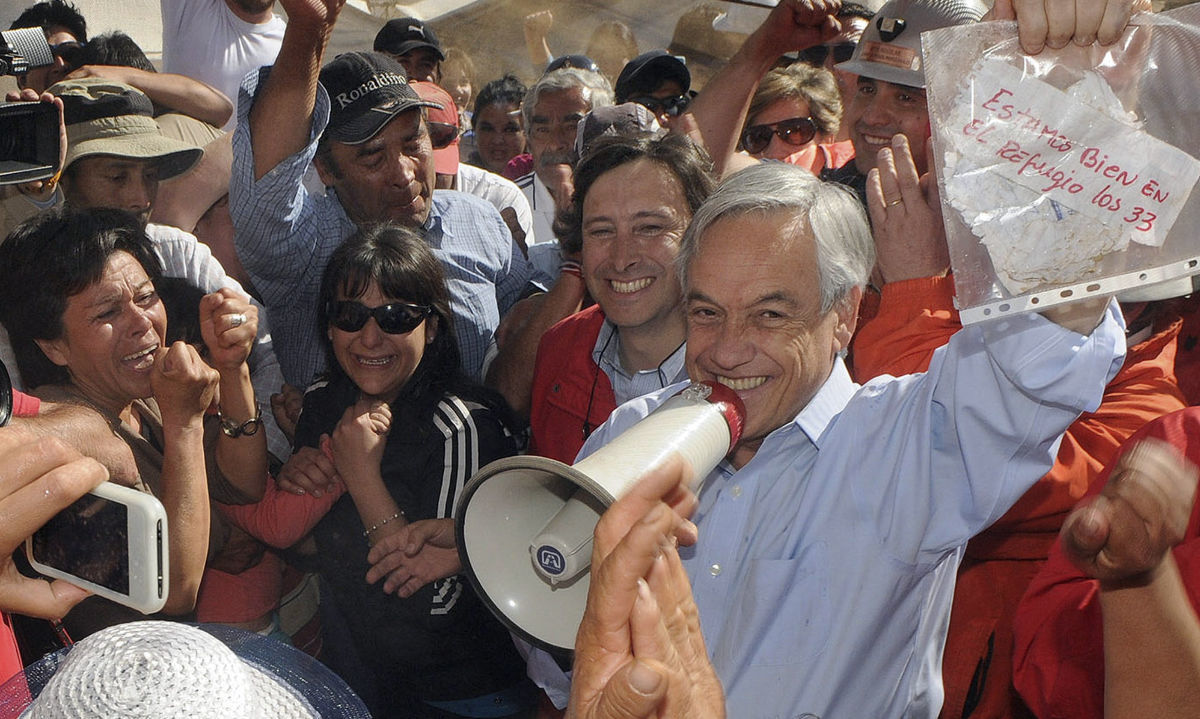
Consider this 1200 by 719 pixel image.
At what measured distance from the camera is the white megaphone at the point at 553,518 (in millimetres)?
1927

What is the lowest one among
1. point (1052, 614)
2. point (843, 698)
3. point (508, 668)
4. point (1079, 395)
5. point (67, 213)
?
point (508, 668)

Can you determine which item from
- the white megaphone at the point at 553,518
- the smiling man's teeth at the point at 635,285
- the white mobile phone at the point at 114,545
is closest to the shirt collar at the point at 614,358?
the smiling man's teeth at the point at 635,285

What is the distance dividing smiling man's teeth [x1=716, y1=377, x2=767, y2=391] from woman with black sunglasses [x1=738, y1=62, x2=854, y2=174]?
2771mm

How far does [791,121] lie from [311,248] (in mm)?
2493

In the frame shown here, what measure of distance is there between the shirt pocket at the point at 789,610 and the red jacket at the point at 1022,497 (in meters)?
0.63

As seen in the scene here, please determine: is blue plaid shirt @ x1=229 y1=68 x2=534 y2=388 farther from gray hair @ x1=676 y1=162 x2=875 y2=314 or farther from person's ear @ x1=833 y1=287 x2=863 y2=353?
person's ear @ x1=833 y1=287 x2=863 y2=353

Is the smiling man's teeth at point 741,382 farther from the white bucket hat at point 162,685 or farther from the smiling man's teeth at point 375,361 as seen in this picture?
the smiling man's teeth at point 375,361

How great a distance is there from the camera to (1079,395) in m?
1.73

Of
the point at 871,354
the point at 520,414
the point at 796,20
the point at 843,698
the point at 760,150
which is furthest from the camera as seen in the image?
the point at 760,150

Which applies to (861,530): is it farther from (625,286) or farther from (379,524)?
(379,524)

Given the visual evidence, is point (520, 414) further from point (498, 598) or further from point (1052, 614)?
point (1052, 614)

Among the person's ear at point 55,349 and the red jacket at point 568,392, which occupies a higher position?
the person's ear at point 55,349

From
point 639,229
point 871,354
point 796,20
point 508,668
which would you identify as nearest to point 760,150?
point 796,20

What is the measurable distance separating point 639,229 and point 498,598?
4.85ft
